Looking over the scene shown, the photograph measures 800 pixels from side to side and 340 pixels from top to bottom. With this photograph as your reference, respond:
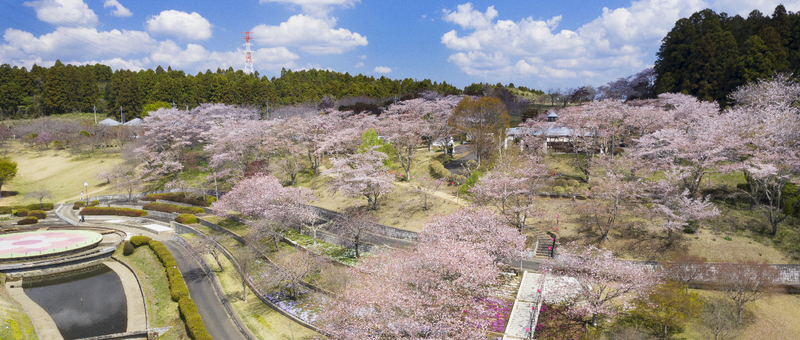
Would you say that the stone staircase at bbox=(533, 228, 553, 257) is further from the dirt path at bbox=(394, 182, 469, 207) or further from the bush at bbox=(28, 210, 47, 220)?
the bush at bbox=(28, 210, 47, 220)

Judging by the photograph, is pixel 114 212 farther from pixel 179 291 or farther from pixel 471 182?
pixel 471 182

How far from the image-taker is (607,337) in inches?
787

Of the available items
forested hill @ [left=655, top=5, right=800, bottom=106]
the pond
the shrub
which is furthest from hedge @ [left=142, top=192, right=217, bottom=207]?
forested hill @ [left=655, top=5, right=800, bottom=106]

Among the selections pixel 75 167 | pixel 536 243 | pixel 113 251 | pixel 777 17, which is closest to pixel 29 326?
pixel 113 251

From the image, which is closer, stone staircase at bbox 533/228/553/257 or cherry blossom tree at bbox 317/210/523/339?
cherry blossom tree at bbox 317/210/523/339

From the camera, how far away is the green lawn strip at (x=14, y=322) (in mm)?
23234

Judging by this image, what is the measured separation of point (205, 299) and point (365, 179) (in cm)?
1643

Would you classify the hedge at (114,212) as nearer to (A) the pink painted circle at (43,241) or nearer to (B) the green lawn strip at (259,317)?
(A) the pink painted circle at (43,241)

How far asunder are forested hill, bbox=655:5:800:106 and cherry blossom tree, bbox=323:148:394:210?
148 ft

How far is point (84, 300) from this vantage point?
30.1 m

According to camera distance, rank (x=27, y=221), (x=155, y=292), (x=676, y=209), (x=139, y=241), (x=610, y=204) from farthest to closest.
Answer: (x=27, y=221)
(x=139, y=241)
(x=610, y=204)
(x=155, y=292)
(x=676, y=209)

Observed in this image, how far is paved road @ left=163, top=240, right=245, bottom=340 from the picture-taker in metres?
23.7

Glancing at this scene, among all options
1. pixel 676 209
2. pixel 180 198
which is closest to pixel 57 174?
pixel 180 198

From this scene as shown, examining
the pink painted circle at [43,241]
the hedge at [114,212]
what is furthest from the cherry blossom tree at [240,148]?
the pink painted circle at [43,241]
